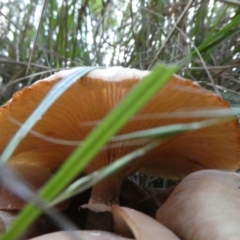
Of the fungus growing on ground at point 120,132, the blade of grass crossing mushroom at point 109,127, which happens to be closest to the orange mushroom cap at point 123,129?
the fungus growing on ground at point 120,132

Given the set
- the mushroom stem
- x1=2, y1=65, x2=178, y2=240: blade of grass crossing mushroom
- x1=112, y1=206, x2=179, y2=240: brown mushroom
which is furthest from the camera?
the mushroom stem

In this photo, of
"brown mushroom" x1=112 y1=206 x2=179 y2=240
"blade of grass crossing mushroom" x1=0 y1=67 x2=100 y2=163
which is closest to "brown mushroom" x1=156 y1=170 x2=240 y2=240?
"brown mushroom" x1=112 y1=206 x2=179 y2=240

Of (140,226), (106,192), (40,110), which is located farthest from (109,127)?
(106,192)

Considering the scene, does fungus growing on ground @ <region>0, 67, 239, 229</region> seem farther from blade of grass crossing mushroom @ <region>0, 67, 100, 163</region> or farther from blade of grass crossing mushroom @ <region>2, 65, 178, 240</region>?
blade of grass crossing mushroom @ <region>2, 65, 178, 240</region>

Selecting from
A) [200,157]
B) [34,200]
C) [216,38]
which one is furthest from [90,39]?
[34,200]

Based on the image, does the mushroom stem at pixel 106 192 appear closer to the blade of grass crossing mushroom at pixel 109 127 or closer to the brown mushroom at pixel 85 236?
the brown mushroom at pixel 85 236

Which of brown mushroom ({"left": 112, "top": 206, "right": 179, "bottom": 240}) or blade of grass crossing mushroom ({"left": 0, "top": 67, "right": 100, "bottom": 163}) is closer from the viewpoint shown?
blade of grass crossing mushroom ({"left": 0, "top": 67, "right": 100, "bottom": 163})

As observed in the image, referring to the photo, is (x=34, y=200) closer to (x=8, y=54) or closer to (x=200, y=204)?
(x=200, y=204)

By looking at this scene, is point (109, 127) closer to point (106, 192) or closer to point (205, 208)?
point (205, 208)
